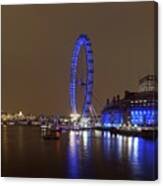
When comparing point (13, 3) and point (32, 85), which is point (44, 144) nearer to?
point (32, 85)

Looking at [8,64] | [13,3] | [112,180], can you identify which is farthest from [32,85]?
[112,180]

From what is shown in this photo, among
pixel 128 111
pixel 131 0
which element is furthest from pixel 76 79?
pixel 131 0

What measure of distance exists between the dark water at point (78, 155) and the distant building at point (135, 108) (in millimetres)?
81

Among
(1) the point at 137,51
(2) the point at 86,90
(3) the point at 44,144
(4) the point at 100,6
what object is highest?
(4) the point at 100,6

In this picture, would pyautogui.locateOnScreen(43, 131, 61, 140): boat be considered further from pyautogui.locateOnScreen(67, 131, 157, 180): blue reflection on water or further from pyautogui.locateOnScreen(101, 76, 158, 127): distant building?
pyautogui.locateOnScreen(101, 76, 158, 127): distant building

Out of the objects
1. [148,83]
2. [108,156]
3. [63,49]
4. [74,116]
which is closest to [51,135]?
[74,116]

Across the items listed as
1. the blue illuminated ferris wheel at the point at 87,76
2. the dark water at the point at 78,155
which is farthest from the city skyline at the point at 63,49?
the dark water at the point at 78,155

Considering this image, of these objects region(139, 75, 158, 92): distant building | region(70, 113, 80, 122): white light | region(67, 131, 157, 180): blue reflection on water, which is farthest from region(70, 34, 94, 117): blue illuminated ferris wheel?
region(139, 75, 158, 92): distant building

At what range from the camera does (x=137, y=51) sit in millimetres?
2689

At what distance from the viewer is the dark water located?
2670 mm

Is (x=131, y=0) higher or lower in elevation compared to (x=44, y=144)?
higher

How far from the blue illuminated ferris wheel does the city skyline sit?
0.07 ft

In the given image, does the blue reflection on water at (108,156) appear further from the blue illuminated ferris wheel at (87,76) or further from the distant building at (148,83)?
the distant building at (148,83)

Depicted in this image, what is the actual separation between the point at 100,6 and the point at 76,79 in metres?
0.38
